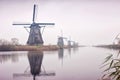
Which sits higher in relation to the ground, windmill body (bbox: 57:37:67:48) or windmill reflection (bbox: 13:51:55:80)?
windmill body (bbox: 57:37:67:48)

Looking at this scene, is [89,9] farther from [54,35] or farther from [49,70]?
[49,70]

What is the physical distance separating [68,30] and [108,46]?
938mm

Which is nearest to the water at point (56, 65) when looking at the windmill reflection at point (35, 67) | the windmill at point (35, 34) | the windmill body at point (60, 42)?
the windmill reflection at point (35, 67)

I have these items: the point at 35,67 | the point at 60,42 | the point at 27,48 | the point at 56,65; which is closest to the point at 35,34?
the point at 27,48

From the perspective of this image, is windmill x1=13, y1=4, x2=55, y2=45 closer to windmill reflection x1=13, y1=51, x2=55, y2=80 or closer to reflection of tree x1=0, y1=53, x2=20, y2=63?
windmill reflection x1=13, y1=51, x2=55, y2=80

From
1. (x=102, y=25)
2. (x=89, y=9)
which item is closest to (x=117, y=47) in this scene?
(x=102, y=25)

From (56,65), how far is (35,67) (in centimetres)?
47

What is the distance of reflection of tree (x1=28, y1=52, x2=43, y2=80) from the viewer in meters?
5.22

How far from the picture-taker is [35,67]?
5.29 meters

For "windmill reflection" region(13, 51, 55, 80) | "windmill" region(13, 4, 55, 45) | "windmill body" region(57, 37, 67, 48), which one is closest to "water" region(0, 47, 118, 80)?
"windmill reflection" region(13, 51, 55, 80)

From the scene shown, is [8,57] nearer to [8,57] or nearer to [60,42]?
[8,57]

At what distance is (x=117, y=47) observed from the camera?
199 inches

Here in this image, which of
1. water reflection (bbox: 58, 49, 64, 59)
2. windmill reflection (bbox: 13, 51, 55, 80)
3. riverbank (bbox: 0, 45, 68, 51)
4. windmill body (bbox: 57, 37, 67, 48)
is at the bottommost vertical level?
windmill reflection (bbox: 13, 51, 55, 80)

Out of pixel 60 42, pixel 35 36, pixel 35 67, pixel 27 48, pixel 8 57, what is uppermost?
pixel 35 36
